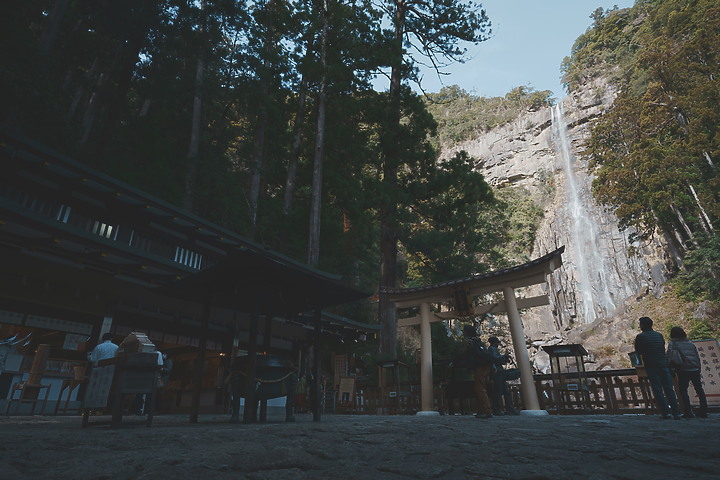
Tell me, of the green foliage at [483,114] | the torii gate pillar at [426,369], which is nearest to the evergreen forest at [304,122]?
the torii gate pillar at [426,369]

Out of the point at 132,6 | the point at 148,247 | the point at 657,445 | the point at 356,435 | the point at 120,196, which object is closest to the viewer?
the point at 657,445

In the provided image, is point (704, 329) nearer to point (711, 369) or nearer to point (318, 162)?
point (711, 369)

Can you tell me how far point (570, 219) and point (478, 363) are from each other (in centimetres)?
3714

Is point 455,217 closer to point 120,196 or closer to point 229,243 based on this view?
point 229,243

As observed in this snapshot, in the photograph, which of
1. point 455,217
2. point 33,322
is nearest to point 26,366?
point 33,322

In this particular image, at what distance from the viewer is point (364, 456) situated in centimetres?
287

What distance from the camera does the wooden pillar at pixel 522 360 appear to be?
354 inches

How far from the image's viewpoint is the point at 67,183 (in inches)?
319

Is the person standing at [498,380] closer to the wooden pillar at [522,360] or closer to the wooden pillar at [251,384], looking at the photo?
the wooden pillar at [522,360]

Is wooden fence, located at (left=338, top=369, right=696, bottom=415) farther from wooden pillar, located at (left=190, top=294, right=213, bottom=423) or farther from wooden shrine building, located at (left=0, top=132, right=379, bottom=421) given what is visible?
wooden pillar, located at (left=190, top=294, right=213, bottom=423)

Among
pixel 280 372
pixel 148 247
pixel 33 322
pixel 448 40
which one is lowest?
pixel 280 372

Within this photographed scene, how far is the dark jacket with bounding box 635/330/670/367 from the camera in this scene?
6.38 m

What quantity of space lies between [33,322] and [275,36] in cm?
1670

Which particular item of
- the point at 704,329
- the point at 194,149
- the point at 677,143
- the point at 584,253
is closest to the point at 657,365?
the point at 194,149
